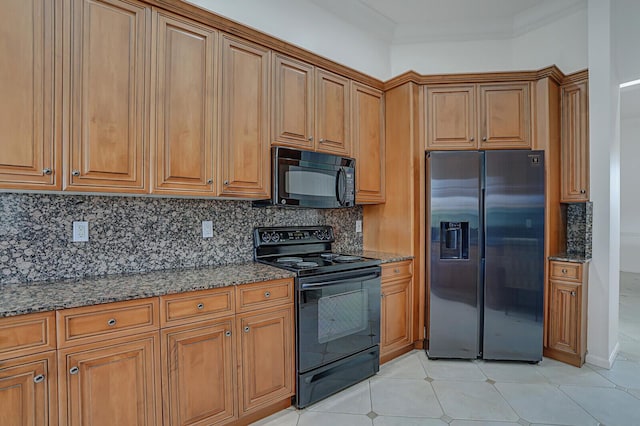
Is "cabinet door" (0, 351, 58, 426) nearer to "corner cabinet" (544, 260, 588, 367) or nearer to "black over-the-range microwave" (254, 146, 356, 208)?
"black over-the-range microwave" (254, 146, 356, 208)

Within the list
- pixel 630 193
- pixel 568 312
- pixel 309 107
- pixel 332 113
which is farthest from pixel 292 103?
pixel 630 193

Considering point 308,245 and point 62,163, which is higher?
point 62,163

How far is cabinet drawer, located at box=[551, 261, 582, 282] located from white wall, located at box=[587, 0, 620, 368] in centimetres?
15

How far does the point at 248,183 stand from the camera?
7.38 feet

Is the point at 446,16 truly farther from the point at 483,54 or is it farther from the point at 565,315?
the point at 565,315

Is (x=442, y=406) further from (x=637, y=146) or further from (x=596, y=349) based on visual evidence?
(x=637, y=146)

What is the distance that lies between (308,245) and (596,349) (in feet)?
8.29

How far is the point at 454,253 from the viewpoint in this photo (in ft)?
9.43

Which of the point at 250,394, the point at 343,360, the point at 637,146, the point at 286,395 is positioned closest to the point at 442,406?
the point at 343,360

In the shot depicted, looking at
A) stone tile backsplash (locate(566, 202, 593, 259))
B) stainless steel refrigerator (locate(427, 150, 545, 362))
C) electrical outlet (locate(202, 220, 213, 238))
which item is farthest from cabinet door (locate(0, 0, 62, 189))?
stone tile backsplash (locate(566, 202, 593, 259))

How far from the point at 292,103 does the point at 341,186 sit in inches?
29.3

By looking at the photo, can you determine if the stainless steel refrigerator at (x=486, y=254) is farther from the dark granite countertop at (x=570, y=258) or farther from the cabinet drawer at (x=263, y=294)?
the cabinet drawer at (x=263, y=294)

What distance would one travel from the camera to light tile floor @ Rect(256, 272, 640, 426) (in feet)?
6.67

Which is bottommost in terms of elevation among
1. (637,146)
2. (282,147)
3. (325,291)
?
(325,291)
